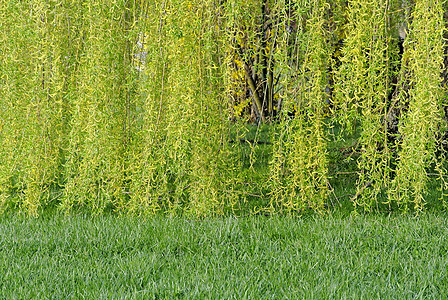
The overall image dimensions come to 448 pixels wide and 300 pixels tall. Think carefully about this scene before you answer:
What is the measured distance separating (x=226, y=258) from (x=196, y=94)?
1.03 m

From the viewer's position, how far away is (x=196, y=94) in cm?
313

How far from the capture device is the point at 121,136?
3.53 meters

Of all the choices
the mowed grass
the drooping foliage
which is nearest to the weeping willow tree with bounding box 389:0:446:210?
the drooping foliage

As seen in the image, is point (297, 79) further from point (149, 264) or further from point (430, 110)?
point (149, 264)

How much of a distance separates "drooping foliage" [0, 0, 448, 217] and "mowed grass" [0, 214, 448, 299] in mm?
181

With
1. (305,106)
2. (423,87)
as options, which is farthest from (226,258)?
(423,87)

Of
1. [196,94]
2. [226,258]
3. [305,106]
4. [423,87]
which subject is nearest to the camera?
[226,258]

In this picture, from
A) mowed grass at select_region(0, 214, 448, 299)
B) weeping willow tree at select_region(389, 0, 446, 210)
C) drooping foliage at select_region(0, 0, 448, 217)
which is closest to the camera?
mowed grass at select_region(0, 214, 448, 299)

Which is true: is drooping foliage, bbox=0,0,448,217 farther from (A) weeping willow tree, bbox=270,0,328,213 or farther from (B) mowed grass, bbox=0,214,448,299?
(B) mowed grass, bbox=0,214,448,299

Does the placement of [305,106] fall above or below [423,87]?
below

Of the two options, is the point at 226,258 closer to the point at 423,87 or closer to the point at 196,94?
the point at 196,94

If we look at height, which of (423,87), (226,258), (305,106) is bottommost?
(226,258)

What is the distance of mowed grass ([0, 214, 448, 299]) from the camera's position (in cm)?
230

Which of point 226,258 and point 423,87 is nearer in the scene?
point 226,258
